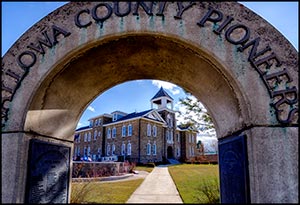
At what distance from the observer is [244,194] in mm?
3826

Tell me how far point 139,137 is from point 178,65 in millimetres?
30974

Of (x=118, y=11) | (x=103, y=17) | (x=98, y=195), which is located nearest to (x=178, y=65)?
(x=118, y=11)

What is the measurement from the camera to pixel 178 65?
5004mm

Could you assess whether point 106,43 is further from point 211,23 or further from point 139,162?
point 139,162

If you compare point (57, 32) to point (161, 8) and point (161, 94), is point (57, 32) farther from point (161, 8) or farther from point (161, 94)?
point (161, 94)

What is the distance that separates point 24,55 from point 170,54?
2.67 m

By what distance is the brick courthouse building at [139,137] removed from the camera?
118 ft

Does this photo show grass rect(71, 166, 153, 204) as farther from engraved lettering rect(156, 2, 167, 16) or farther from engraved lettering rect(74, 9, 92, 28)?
engraved lettering rect(156, 2, 167, 16)

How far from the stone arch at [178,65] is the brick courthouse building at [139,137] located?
1144 inches

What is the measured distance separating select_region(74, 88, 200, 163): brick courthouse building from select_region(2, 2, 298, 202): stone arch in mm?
29059

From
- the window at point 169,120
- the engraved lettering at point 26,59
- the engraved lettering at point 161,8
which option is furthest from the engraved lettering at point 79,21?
the window at point 169,120

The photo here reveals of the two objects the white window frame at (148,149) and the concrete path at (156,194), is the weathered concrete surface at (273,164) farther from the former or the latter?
the white window frame at (148,149)

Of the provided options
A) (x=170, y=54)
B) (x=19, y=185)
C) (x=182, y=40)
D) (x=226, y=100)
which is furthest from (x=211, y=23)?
(x=19, y=185)

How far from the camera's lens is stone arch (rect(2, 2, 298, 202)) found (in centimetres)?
373
